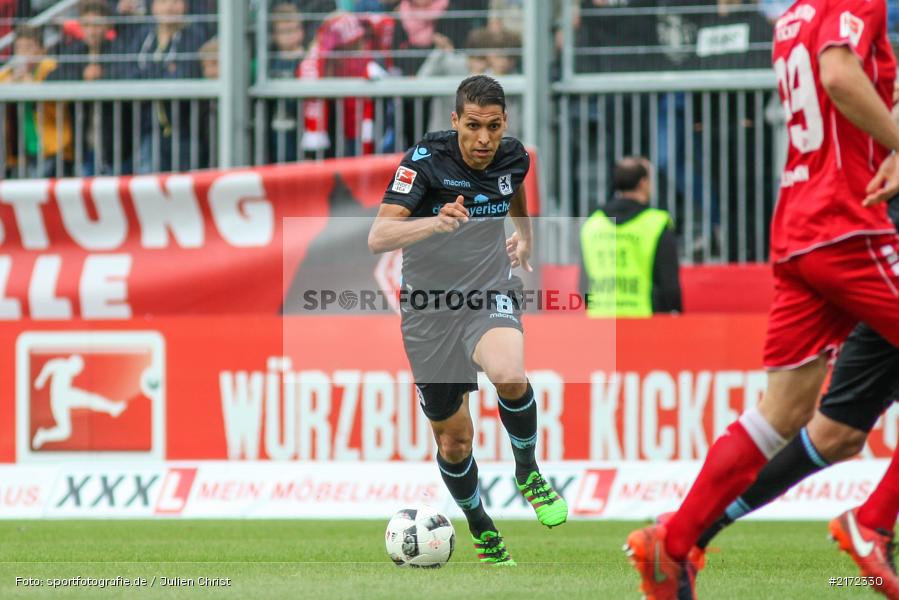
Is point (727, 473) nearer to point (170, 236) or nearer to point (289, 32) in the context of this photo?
point (170, 236)

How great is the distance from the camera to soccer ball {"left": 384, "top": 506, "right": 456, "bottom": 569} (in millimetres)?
6930

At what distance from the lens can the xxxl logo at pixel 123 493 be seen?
34.4 ft

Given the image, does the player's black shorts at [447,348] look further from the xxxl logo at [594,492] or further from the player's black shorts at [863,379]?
the xxxl logo at [594,492]

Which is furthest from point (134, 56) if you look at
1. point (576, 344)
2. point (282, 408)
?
point (576, 344)

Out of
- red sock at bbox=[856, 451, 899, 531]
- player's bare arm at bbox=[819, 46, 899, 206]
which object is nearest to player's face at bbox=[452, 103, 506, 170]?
player's bare arm at bbox=[819, 46, 899, 206]

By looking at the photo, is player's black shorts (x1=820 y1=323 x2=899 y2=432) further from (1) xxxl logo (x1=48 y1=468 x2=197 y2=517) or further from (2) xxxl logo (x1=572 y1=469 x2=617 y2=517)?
(1) xxxl logo (x1=48 y1=468 x2=197 y2=517)

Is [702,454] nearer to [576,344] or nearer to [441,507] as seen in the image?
[576,344]

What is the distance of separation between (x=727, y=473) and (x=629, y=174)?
237 inches

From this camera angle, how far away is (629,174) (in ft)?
35.5

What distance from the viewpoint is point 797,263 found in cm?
505

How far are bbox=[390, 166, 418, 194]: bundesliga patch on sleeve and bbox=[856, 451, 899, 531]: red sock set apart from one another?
261cm

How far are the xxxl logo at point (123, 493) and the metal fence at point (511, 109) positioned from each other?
3.13 metres

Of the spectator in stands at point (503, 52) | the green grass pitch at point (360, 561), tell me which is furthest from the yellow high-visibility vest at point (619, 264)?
the spectator in stands at point (503, 52)

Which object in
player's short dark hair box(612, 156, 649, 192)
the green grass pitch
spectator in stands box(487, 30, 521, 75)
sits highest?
spectator in stands box(487, 30, 521, 75)
